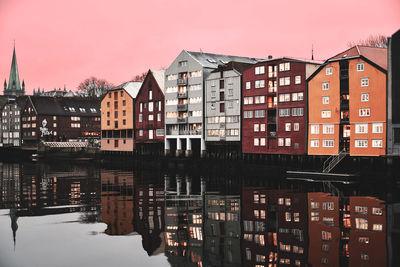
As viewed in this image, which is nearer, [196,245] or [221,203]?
[196,245]

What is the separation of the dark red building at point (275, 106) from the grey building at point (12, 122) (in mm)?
105662

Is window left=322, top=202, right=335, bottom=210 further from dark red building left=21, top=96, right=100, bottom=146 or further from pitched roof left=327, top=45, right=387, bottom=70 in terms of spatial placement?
dark red building left=21, top=96, right=100, bottom=146

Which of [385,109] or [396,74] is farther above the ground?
[396,74]

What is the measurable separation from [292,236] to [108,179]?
1762 inches

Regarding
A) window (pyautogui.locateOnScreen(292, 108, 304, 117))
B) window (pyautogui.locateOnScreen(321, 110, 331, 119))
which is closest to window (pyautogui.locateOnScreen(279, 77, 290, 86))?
window (pyautogui.locateOnScreen(292, 108, 304, 117))

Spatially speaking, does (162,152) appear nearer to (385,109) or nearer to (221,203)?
(385,109)

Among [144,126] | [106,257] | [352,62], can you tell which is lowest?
[106,257]

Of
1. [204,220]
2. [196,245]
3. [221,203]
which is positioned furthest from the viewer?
[221,203]

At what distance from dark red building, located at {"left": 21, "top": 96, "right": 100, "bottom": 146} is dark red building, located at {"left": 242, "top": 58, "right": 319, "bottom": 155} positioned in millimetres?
83321

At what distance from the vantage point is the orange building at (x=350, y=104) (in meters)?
72.4

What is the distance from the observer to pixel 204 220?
36.6 m

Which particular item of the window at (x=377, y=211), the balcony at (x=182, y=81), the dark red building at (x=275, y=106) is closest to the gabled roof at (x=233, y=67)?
the dark red building at (x=275, y=106)

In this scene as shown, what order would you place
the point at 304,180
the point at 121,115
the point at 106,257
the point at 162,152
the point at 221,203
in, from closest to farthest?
1. the point at 106,257
2. the point at 221,203
3. the point at 304,180
4. the point at 162,152
5. the point at 121,115

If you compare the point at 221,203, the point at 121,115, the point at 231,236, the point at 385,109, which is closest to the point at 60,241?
the point at 231,236
